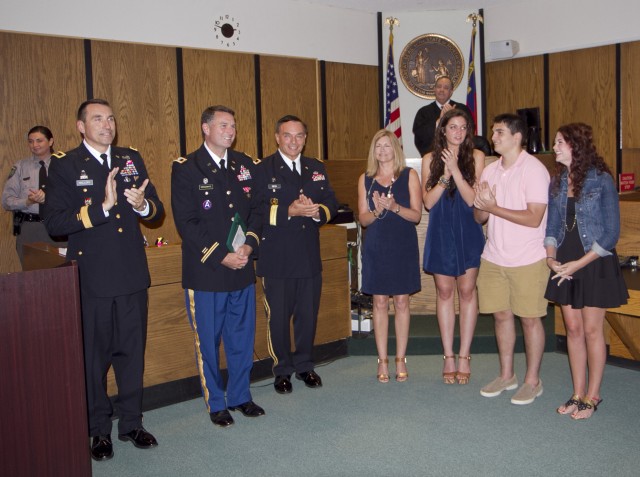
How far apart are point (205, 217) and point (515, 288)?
1830 mm

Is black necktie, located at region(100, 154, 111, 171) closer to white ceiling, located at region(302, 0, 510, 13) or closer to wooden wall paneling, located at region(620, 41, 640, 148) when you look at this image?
white ceiling, located at region(302, 0, 510, 13)

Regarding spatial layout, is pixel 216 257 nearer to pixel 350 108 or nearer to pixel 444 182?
pixel 444 182

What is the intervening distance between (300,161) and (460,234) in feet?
3.69

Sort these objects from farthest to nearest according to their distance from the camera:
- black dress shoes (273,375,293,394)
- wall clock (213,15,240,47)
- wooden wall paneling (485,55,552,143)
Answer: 1. wooden wall paneling (485,55,552,143)
2. wall clock (213,15,240,47)
3. black dress shoes (273,375,293,394)

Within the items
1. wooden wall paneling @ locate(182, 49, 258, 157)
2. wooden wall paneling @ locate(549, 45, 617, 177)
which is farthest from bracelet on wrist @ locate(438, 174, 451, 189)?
wooden wall paneling @ locate(549, 45, 617, 177)

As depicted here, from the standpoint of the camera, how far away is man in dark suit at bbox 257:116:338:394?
4.09 meters

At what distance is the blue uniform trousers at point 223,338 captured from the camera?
11.9ft

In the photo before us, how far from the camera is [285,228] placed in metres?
4.09

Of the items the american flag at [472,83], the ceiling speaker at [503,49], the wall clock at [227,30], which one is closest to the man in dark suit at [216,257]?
the wall clock at [227,30]

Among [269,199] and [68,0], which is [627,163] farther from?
[68,0]

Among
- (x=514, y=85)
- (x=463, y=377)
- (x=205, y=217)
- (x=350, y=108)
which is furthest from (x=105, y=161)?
(x=514, y=85)

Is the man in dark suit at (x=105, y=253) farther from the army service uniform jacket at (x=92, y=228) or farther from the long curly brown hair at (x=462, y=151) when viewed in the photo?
the long curly brown hair at (x=462, y=151)

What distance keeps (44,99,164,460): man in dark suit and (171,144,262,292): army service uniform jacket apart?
23cm

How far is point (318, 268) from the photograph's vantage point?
4.23m
